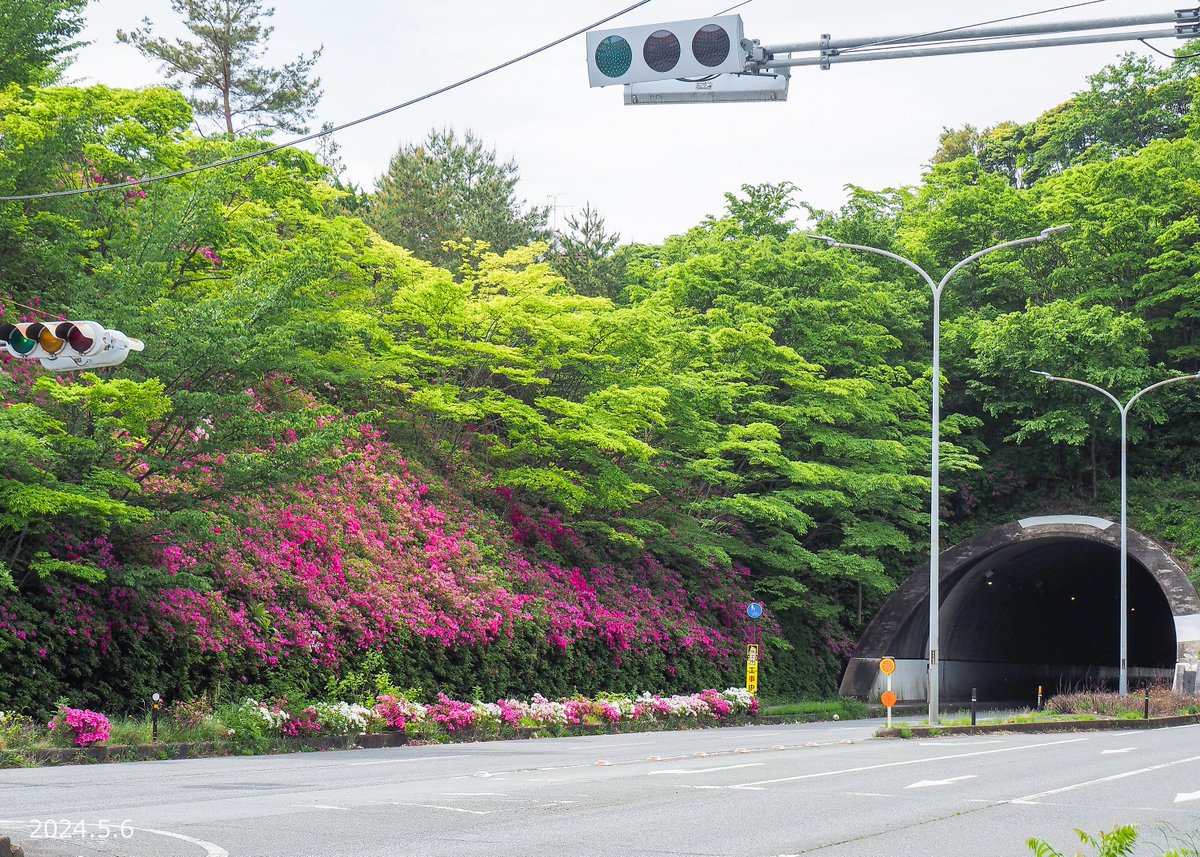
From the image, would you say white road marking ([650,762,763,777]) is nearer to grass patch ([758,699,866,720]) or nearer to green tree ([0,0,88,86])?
green tree ([0,0,88,86])

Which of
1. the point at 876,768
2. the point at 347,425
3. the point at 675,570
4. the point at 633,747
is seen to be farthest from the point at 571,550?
the point at 876,768

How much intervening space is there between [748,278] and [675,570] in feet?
35.1

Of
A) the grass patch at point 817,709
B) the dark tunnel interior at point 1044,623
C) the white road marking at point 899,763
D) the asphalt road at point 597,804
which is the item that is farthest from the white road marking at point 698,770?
the dark tunnel interior at point 1044,623

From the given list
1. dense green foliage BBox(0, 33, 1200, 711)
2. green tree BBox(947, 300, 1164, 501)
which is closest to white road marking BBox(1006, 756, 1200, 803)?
dense green foliage BBox(0, 33, 1200, 711)

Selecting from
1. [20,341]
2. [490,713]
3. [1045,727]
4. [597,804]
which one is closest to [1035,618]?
[1045,727]

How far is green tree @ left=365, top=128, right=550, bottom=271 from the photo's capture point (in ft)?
154

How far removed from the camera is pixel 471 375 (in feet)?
106

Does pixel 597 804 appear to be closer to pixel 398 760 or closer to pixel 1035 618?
pixel 398 760

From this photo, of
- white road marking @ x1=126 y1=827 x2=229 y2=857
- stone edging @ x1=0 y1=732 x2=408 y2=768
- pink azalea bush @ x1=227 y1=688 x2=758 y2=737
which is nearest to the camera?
white road marking @ x1=126 y1=827 x2=229 y2=857

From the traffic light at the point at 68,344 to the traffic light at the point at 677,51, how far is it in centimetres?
419

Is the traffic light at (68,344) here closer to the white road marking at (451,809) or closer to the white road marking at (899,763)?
the white road marking at (451,809)

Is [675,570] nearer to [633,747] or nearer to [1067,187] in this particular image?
[633,747]

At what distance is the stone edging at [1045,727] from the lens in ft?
89.9

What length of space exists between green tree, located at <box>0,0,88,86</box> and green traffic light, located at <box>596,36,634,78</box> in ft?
49.2
